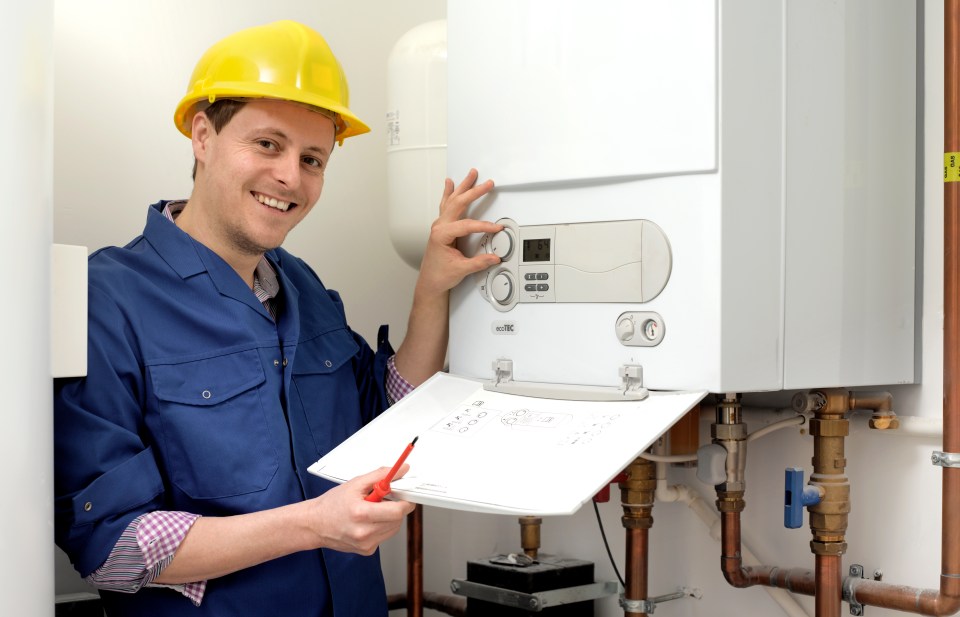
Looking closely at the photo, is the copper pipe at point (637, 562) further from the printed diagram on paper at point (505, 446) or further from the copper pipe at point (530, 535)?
the printed diagram on paper at point (505, 446)

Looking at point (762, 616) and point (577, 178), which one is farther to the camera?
point (762, 616)

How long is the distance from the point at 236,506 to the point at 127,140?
634 millimetres

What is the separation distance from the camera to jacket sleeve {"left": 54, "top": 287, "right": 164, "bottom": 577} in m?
1.02

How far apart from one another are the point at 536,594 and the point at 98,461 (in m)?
0.62

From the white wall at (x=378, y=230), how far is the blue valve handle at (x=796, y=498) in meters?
0.12

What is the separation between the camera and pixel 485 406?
111cm

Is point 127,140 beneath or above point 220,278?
above

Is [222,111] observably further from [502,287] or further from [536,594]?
[536,594]

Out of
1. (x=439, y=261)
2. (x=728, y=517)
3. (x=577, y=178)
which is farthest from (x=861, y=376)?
(x=439, y=261)

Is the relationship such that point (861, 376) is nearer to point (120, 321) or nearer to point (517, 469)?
point (517, 469)

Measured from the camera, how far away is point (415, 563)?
156 cm

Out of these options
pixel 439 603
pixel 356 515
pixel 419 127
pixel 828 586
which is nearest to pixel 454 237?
pixel 419 127

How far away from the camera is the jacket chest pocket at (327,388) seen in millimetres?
1238

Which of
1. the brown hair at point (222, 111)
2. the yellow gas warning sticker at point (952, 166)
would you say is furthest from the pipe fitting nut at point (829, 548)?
the brown hair at point (222, 111)
